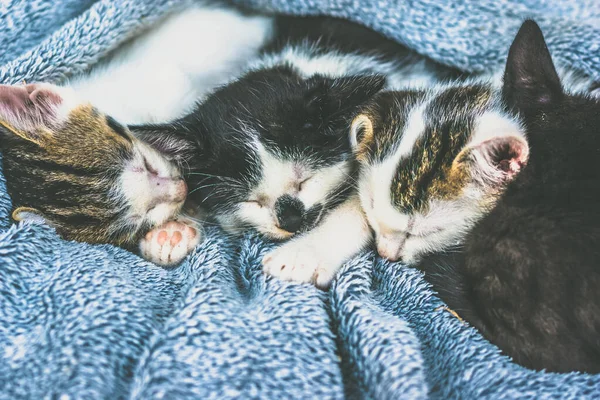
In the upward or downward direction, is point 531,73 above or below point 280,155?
above

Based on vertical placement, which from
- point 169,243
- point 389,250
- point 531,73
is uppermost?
point 531,73

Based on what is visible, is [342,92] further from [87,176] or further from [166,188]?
[87,176]

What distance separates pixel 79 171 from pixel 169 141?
0.21 meters

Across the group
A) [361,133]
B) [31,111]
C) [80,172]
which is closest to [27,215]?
[80,172]

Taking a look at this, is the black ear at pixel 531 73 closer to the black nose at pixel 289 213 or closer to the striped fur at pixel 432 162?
the striped fur at pixel 432 162

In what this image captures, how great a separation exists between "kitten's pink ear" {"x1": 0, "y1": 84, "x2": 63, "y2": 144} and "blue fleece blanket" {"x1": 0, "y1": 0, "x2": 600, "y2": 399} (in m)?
0.15

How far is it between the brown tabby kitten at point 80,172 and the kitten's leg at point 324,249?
31 centimetres

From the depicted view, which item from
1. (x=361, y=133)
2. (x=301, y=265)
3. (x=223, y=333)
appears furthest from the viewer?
(x=361, y=133)

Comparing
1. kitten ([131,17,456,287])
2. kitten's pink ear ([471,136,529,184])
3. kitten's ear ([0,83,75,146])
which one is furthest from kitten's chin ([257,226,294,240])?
kitten's ear ([0,83,75,146])

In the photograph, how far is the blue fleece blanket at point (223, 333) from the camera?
83 cm

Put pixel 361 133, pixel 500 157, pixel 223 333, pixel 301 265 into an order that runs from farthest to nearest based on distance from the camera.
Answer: pixel 361 133 < pixel 301 265 < pixel 500 157 < pixel 223 333

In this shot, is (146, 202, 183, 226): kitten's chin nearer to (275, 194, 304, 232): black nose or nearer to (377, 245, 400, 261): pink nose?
(275, 194, 304, 232): black nose

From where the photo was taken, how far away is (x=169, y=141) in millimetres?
1288

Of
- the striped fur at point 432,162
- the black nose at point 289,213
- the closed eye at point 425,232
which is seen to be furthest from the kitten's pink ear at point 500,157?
the black nose at point 289,213
